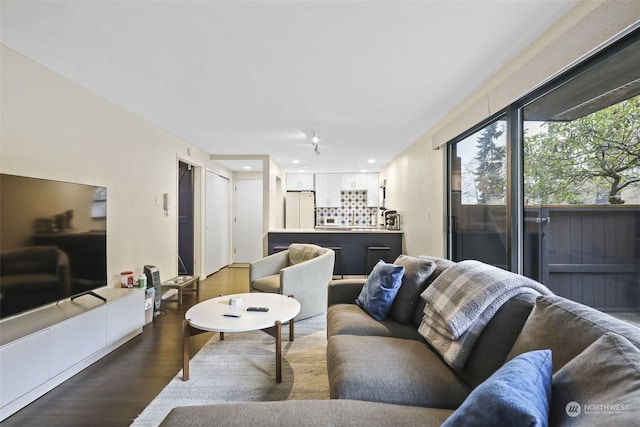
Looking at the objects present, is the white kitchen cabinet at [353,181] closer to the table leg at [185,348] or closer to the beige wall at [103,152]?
the beige wall at [103,152]

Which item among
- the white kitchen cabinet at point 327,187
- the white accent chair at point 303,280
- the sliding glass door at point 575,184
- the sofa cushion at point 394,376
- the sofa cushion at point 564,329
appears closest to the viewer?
the sofa cushion at point 564,329

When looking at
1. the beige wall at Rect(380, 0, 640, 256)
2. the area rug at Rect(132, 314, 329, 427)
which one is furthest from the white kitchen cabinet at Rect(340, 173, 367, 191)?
the area rug at Rect(132, 314, 329, 427)

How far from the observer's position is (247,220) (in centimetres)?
655

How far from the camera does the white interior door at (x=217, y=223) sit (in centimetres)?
527

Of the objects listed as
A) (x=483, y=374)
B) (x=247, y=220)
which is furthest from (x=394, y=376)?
(x=247, y=220)

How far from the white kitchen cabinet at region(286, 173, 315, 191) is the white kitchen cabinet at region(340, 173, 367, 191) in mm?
811

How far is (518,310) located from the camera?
1.18 m

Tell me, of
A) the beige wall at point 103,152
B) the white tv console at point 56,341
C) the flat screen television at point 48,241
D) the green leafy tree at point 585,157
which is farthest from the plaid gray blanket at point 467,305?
the beige wall at point 103,152

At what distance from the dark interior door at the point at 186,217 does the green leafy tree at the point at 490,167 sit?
14.4ft

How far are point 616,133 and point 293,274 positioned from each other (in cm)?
256

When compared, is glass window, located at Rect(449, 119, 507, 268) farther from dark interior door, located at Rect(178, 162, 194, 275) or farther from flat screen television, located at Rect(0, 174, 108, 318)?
dark interior door, located at Rect(178, 162, 194, 275)

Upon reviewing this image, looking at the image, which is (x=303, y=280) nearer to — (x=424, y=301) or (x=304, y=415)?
(x=424, y=301)

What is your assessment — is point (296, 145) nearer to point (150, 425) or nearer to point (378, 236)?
point (378, 236)

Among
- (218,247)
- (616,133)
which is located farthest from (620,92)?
Result: (218,247)
